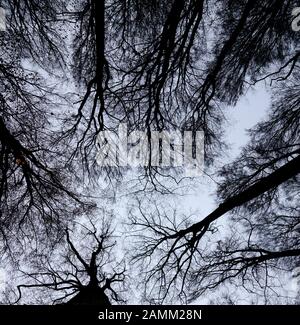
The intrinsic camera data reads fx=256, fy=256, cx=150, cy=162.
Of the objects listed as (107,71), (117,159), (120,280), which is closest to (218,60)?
(107,71)

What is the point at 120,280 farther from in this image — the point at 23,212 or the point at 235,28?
the point at 235,28

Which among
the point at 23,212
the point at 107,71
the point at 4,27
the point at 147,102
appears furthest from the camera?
the point at 23,212

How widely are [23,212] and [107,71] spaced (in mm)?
3619

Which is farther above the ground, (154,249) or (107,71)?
(107,71)

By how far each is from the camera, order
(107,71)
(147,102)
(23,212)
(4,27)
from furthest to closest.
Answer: (23,212) → (147,102) → (107,71) → (4,27)

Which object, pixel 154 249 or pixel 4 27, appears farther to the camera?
pixel 154 249

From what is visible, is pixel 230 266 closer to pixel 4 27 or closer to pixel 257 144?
pixel 257 144

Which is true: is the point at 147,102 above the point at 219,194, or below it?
above

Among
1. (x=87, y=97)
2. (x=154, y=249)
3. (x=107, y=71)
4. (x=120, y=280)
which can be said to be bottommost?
(x=120, y=280)

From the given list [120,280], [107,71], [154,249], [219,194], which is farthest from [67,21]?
[120,280]

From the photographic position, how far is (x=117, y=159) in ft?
18.0

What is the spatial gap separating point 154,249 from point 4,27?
532cm

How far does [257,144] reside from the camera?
5.39m

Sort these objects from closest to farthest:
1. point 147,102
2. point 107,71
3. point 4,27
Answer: point 4,27, point 107,71, point 147,102
